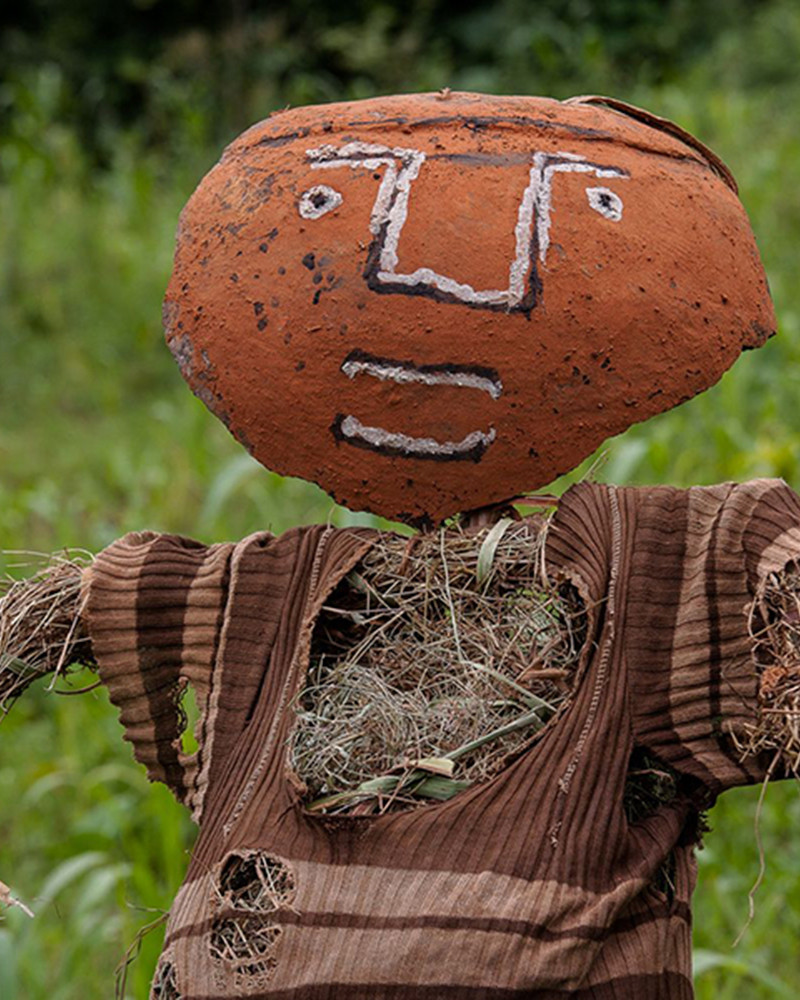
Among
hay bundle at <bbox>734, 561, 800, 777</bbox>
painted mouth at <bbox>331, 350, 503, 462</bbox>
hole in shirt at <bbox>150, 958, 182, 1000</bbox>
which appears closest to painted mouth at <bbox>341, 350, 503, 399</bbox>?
painted mouth at <bbox>331, 350, 503, 462</bbox>

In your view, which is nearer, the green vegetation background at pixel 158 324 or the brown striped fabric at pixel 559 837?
the brown striped fabric at pixel 559 837

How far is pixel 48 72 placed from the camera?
26.0 ft

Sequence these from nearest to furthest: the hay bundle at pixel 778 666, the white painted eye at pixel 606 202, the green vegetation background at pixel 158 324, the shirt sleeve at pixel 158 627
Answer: the hay bundle at pixel 778 666
the white painted eye at pixel 606 202
the shirt sleeve at pixel 158 627
the green vegetation background at pixel 158 324

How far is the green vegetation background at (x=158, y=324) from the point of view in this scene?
8.73ft

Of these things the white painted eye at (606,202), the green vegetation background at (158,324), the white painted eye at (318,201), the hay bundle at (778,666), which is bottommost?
the green vegetation background at (158,324)

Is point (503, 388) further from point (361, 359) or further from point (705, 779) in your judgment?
point (705, 779)

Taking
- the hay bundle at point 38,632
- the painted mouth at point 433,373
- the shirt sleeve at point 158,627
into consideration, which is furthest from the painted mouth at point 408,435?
the hay bundle at point 38,632

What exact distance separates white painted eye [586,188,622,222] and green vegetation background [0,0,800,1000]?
84cm

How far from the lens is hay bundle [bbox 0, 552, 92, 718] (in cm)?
155

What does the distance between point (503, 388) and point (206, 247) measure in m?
0.33

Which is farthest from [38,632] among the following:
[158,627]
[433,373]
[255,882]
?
[433,373]

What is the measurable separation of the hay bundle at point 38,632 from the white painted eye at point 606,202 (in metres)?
0.66

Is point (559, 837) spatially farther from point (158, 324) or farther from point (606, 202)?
point (158, 324)

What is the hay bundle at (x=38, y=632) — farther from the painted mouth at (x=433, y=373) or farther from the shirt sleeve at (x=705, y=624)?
the shirt sleeve at (x=705, y=624)
